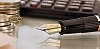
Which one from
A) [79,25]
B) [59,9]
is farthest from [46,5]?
[79,25]

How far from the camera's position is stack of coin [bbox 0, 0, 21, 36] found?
475mm

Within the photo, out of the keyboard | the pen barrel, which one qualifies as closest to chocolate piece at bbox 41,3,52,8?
the keyboard

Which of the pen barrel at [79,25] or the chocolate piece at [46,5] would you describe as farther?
the chocolate piece at [46,5]

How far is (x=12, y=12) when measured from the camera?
50cm

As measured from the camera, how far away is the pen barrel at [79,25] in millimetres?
466

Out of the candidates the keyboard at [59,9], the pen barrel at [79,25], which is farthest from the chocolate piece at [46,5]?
the pen barrel at [79,25]

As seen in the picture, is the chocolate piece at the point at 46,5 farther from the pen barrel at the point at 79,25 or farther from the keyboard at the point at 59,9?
the pen barrel at the point at 79,25

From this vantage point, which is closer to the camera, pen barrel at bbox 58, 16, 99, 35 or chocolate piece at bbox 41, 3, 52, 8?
pen barrel at bbox 58, 16, 99, 35

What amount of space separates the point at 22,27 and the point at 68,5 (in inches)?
5.0

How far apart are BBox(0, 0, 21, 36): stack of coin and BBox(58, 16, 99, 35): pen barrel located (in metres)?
0.09

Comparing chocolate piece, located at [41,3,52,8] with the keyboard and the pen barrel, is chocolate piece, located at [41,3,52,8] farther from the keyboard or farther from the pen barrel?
the pen barrel

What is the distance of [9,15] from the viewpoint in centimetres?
50

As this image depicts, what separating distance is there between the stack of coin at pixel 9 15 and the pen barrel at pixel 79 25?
9 centimetres

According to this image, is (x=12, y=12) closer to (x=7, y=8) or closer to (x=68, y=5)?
(x=7, y=8)
